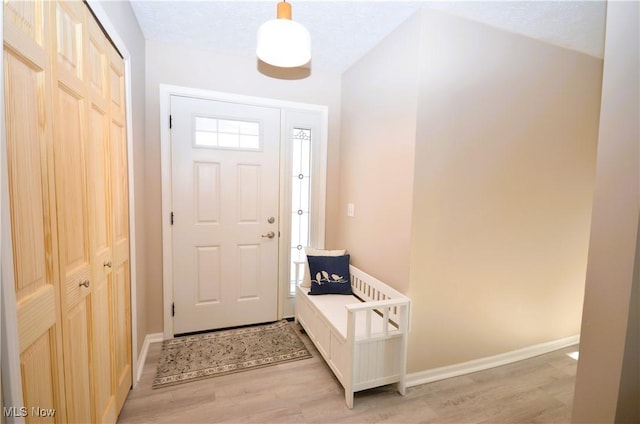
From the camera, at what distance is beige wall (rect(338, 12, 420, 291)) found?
1828 millimetres

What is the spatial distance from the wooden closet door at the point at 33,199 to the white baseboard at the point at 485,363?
6.30ft

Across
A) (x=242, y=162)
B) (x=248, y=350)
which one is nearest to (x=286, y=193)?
(x=242, y=162)

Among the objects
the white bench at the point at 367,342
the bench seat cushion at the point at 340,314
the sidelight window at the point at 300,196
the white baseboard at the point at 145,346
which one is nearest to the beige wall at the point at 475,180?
the white bench at the point at 367,342

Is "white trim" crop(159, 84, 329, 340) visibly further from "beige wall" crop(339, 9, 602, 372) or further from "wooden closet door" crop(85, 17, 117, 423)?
"beige wall" crop(339, 9, 602, 372)

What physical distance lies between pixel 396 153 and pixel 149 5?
193cm

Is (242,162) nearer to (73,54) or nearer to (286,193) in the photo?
(286,193)

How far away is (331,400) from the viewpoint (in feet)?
5.63

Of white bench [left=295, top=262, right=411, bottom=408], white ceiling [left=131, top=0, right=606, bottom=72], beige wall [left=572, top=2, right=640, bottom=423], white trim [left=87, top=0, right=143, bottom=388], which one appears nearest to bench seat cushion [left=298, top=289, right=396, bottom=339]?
white bench [left=295, top=262, right=411, bottom=408]

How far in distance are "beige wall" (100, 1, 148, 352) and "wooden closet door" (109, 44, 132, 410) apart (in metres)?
0.14

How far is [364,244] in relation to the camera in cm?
236

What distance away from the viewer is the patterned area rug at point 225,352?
76.3 inches

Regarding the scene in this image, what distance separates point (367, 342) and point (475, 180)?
4.43 feet

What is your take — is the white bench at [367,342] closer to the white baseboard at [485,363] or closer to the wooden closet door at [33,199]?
the white baseboard at [485,363]

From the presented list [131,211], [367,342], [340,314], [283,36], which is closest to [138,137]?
[131,211]
